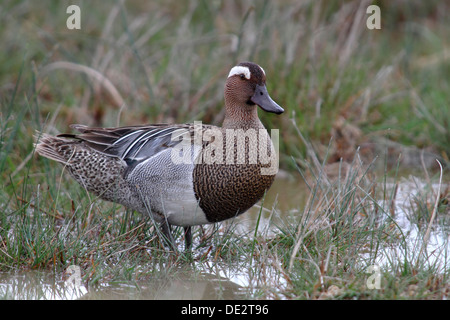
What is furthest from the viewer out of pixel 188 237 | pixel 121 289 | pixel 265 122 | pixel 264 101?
pixel 265 122

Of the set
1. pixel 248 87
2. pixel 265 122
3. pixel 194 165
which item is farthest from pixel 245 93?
pixel 265 122

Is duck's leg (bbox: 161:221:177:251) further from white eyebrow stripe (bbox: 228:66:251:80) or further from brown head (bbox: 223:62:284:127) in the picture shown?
white eyebrow stripe (bbox: 228:66:251:80)

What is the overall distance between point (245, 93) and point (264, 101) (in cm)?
14

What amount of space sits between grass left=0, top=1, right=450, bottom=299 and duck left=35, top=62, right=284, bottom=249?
0.18 m

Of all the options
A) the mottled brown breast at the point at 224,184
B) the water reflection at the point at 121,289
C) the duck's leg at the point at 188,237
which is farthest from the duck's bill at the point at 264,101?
the water reflection at the point at 121,289

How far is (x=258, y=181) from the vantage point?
400 cm

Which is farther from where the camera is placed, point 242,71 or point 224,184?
point 242,71

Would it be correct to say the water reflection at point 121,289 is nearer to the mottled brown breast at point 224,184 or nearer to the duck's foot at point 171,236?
the duck's foot at point 171,236

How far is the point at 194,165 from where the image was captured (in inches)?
157

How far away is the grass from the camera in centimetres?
372

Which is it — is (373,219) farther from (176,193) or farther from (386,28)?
(386,28)

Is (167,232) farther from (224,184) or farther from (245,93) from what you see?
(245,93)

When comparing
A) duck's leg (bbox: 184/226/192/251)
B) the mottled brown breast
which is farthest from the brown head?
duck's leg (bbox: 184/226/192/251)

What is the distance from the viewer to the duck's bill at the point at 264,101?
13.4ft
